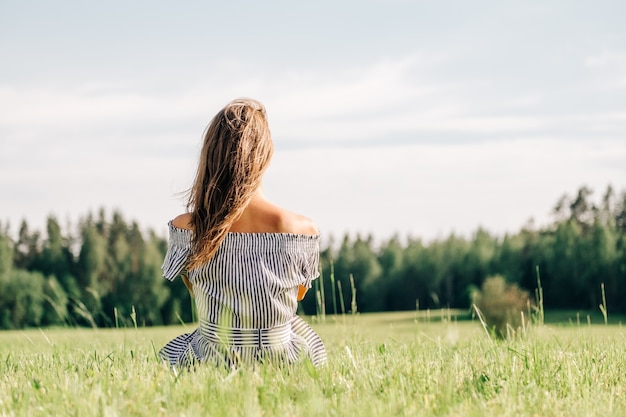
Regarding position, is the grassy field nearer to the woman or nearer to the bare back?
the woman

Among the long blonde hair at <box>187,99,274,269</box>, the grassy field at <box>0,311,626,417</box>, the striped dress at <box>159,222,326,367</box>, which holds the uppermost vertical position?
the long blonde hair at <box>187,99,274,269</box>

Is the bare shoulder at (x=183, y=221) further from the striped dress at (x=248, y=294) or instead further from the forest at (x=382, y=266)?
the forest at (x=382, y=266)

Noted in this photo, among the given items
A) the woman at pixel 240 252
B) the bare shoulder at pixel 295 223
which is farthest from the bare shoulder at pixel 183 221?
the bare shoulder at pixel 295 223

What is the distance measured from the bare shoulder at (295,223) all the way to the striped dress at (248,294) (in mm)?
40

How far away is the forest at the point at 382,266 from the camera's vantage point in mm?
61594

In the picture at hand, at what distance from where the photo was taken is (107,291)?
69.8 m

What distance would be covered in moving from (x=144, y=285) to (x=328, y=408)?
6887 cm

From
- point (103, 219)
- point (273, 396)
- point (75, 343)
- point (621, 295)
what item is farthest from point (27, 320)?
point (273, 396)

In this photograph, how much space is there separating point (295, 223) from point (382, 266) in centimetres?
7999

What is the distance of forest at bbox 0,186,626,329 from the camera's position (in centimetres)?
6159

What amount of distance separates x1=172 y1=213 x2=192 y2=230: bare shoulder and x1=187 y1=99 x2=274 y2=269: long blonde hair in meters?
0.06

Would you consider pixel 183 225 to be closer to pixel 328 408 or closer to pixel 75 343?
pixel 328 408

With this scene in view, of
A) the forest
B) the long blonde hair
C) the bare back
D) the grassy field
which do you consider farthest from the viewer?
the forest

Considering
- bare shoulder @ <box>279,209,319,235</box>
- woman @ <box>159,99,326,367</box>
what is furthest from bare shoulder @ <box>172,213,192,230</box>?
bare shoulder @ <box>279,209,319,235</box>
